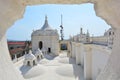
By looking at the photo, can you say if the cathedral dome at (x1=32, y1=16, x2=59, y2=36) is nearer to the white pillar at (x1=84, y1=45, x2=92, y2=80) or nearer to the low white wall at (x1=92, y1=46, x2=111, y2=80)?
the white pillar at (x1=84, y1=45, x2=92, y2=80)

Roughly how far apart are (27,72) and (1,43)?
13315mm

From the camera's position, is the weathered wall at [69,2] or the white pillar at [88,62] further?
the white pillar at [88,62]

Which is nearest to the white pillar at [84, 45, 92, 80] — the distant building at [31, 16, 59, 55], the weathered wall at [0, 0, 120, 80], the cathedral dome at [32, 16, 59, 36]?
the weathered wall at [0, 0, 120, 80]

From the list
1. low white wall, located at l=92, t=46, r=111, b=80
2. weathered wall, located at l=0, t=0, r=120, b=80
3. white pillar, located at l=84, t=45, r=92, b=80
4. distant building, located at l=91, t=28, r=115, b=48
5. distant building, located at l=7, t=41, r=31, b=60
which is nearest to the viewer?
weathered wall, located at l=0, t=0, r=120, b=80

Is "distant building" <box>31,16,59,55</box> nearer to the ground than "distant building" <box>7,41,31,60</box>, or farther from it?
farther from it

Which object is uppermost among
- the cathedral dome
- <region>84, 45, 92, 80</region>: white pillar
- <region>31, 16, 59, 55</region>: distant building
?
the cathedral dome

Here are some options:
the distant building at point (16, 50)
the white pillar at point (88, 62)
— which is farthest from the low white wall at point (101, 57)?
the distant building at point (16, 50)

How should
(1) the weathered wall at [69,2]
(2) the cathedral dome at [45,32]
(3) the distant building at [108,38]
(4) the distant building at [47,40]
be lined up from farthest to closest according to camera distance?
(2) the cathedral dome at [45,32], (4) the distant building at [47,40], (3) the distant building at [108,38], (1) the weathered wall at [69,2]

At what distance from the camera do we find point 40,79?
13.6 meters

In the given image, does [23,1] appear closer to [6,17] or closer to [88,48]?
[6,17]

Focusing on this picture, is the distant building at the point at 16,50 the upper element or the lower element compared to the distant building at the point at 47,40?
lower

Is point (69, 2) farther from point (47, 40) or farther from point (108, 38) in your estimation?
point (47, 40)

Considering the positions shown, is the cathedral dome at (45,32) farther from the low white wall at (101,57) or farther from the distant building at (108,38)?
the distant building at (108,38)

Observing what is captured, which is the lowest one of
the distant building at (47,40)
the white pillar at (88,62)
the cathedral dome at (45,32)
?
the white pillar at (88,62)
